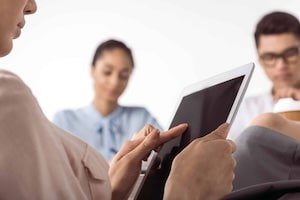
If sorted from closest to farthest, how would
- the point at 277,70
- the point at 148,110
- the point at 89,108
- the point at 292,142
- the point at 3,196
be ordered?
the point at 3,196 → the point at 292,142 → the point at 277,70 → the point at 89,108 → the point at 148,110

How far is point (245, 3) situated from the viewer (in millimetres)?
2477

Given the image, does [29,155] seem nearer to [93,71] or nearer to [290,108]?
[290,108]

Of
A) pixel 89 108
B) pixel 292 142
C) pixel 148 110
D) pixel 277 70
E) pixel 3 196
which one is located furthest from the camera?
pixel 148 110

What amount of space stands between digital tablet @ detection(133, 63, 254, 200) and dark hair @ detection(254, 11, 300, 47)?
4.03 feet

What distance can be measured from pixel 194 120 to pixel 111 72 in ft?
5.44

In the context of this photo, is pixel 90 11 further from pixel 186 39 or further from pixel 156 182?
pixel 156 182

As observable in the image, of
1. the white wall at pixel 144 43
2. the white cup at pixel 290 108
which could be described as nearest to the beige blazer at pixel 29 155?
the white cup at pixel 290 108

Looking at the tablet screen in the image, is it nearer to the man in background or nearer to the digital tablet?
the digital tablet

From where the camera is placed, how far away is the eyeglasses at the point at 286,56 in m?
1.85

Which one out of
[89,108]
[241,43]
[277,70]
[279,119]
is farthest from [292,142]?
[241,43]

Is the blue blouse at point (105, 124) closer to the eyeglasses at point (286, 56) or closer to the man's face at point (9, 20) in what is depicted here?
the eyeglasses at point (286, 56)

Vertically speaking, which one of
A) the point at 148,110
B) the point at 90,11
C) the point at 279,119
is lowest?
A: the point at 148,110

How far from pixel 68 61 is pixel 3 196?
2068mm

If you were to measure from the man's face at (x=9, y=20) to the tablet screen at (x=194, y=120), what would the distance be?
240 mm
